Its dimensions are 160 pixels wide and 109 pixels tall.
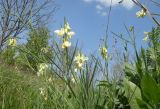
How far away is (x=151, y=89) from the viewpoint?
1907 millimetres

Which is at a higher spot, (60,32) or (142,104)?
(60,32)

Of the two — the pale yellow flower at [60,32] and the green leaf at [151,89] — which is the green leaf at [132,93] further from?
the pale yellow flower at [60,32]

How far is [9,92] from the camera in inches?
139

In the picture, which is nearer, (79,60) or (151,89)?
(151,89)

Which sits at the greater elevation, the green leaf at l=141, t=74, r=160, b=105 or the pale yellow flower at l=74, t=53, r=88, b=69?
the pale yellow flower at l=74, t=53, r=88, b=69

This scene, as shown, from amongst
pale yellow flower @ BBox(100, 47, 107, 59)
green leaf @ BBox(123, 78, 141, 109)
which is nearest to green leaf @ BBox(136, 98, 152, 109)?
green leaf @ BBox(123, 78, 141, 109)

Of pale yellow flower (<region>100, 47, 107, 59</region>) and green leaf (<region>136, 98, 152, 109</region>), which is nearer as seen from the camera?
green leaf (<region>136, 98, 152, 109</region>)

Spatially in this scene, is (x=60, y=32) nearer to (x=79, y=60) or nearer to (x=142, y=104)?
(x=79, y=60)

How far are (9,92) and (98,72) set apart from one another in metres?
1.53

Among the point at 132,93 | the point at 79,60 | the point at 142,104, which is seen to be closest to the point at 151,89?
the point at 142,104

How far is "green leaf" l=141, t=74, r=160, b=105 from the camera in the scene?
1875 millimetres

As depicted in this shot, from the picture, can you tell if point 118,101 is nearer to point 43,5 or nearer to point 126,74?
point 126,74

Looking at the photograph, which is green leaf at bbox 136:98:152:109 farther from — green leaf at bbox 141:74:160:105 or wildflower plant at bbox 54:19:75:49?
wildflower plant at bbox 54:19:75:49

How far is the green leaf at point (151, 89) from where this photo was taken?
1.88m
